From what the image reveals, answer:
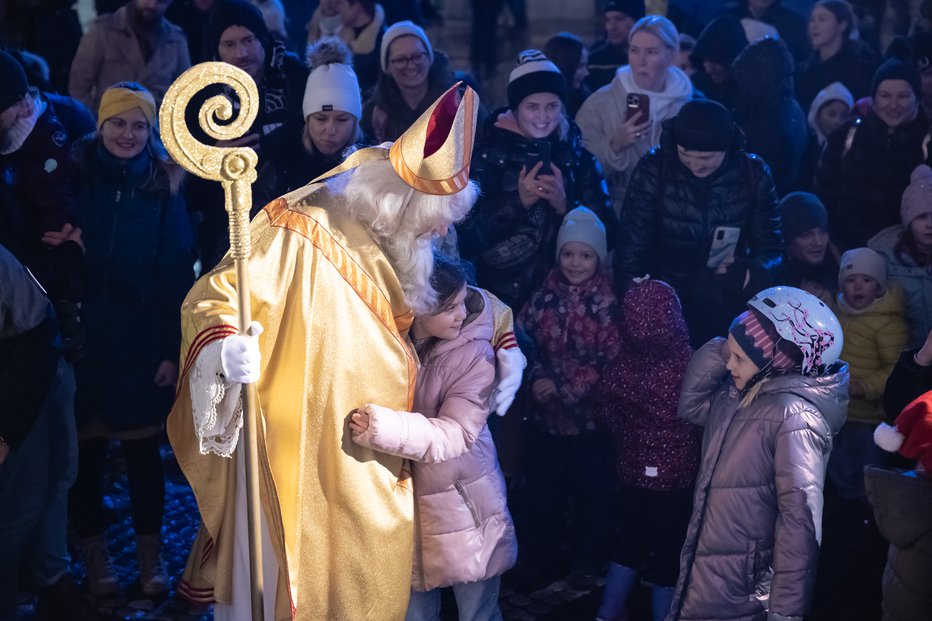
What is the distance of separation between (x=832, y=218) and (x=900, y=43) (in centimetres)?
126

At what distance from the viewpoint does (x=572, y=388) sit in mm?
5480

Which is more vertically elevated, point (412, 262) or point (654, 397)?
point (412, 262)

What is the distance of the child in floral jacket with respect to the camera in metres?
5.49

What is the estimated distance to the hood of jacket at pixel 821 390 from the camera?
4.23 metres

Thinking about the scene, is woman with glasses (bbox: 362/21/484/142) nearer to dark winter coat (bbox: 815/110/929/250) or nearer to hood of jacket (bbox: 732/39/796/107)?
hood of jacket (bbox: 732/39/796/107)

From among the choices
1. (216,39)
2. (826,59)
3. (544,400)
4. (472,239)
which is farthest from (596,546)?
(826,59)

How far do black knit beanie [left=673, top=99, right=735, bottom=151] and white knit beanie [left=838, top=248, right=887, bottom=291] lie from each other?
828 millimetres

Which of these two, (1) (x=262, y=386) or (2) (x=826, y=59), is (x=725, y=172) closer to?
(2) (x=826, y=59)

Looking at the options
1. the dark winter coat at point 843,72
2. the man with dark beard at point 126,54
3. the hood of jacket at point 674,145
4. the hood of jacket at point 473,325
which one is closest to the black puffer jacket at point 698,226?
the hood of jacket at point 674,145

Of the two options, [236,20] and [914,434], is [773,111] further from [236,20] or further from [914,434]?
[914,434]

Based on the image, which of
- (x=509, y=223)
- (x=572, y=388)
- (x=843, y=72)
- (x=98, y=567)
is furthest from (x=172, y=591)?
(x=843, y=72)

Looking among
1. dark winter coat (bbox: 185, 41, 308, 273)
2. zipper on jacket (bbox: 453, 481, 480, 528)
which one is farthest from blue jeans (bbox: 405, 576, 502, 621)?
dark winter coat (bbox: 185, 41, 308, 273)

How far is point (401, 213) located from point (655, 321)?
1478 mm

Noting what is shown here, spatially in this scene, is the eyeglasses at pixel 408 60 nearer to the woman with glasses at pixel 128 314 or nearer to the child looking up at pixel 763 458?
the woman with glasses at pixel 128 314
